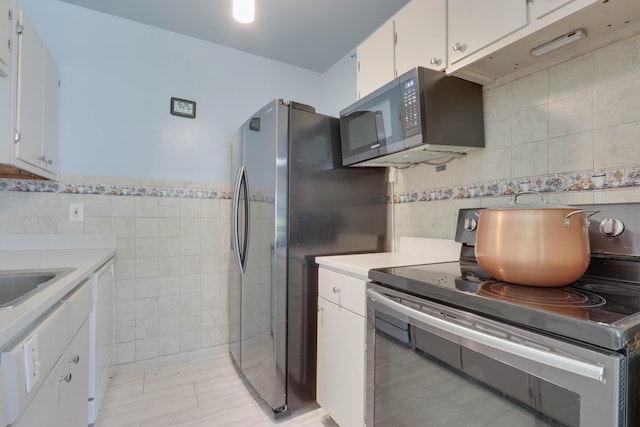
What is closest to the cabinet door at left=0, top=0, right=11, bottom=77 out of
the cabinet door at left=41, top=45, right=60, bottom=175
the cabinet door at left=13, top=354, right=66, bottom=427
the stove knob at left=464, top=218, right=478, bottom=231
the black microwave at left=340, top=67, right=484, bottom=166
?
the cabinet door at left=41, top=45, right=60, bottom=175

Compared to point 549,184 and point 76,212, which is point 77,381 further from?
point 549,184

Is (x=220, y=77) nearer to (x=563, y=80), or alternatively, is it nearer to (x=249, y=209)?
(x=249, y=209)

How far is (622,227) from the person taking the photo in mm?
955

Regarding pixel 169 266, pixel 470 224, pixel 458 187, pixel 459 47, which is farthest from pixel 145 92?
pixel 470 224

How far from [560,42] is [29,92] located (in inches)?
93.2

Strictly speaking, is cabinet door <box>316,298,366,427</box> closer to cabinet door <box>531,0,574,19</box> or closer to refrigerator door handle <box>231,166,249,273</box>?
refrigerator door handle <box>231,166,249,273</box>

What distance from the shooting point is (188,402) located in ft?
5.93

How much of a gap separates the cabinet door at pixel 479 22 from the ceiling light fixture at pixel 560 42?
15 centimetres

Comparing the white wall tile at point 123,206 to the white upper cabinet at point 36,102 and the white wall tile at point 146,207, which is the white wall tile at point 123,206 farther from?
the white upper cabinet at point 36,102

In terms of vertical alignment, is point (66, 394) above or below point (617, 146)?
below

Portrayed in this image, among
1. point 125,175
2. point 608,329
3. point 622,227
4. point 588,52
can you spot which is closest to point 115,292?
point 125,175

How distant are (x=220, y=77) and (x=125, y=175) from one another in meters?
1.10

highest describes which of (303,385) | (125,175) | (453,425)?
(125,175)

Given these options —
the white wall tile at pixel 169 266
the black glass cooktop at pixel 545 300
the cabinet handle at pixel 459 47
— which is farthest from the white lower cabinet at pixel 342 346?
the white wall tile at pixel 169 266
